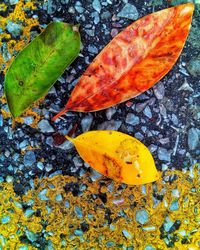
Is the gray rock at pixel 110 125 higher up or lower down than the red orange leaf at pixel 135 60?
lower down

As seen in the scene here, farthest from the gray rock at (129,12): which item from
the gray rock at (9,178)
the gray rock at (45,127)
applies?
the gray rock at (9,178)

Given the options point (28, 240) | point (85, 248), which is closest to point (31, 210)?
point (28, 240)

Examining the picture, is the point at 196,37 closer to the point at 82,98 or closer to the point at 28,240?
the point at 82,98

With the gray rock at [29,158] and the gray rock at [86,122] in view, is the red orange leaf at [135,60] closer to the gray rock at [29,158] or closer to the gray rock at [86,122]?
the gray rock at [86,122]

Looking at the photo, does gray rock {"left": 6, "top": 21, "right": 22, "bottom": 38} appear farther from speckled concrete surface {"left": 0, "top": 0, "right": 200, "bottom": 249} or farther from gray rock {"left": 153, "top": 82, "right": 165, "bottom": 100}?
gray rock {"left": 153, "top": 82, "right": 165, "bottom": 100}

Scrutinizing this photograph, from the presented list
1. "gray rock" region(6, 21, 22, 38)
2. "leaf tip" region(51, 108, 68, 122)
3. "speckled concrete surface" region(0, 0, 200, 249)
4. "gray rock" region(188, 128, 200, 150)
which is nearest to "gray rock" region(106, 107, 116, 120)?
"speckled concrete surface" region(0, 0, 200, 249)

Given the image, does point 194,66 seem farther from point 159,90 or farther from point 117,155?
point 117,155
